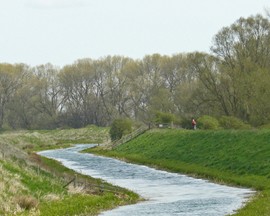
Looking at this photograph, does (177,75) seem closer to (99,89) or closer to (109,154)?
(99,89)

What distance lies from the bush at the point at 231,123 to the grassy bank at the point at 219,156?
268 inches

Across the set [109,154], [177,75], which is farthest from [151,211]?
[177,75]

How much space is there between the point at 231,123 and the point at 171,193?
136 ft

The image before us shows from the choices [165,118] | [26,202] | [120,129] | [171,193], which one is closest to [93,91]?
[120,129]

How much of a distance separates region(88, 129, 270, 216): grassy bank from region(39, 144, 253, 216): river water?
1646 millimetres

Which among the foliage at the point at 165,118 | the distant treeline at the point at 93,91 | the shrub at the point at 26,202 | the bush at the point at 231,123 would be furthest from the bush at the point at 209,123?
the shrub at the point at 26,202

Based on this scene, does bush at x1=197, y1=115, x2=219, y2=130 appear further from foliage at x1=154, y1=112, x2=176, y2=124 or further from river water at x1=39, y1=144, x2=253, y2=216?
river water at x1=39, y1=144, x2=253, y2=216

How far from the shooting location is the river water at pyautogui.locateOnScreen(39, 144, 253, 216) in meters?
32.7

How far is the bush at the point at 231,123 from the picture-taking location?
262 ft

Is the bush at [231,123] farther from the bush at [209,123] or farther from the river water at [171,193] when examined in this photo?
the river water at [171,193]

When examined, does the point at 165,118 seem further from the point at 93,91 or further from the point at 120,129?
the point at 93,91

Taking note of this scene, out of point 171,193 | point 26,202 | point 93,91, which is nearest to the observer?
point 26,202

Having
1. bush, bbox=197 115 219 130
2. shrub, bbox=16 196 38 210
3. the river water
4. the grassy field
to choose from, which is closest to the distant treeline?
bush, bbox=197 115 219 130

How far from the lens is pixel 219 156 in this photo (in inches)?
2363
